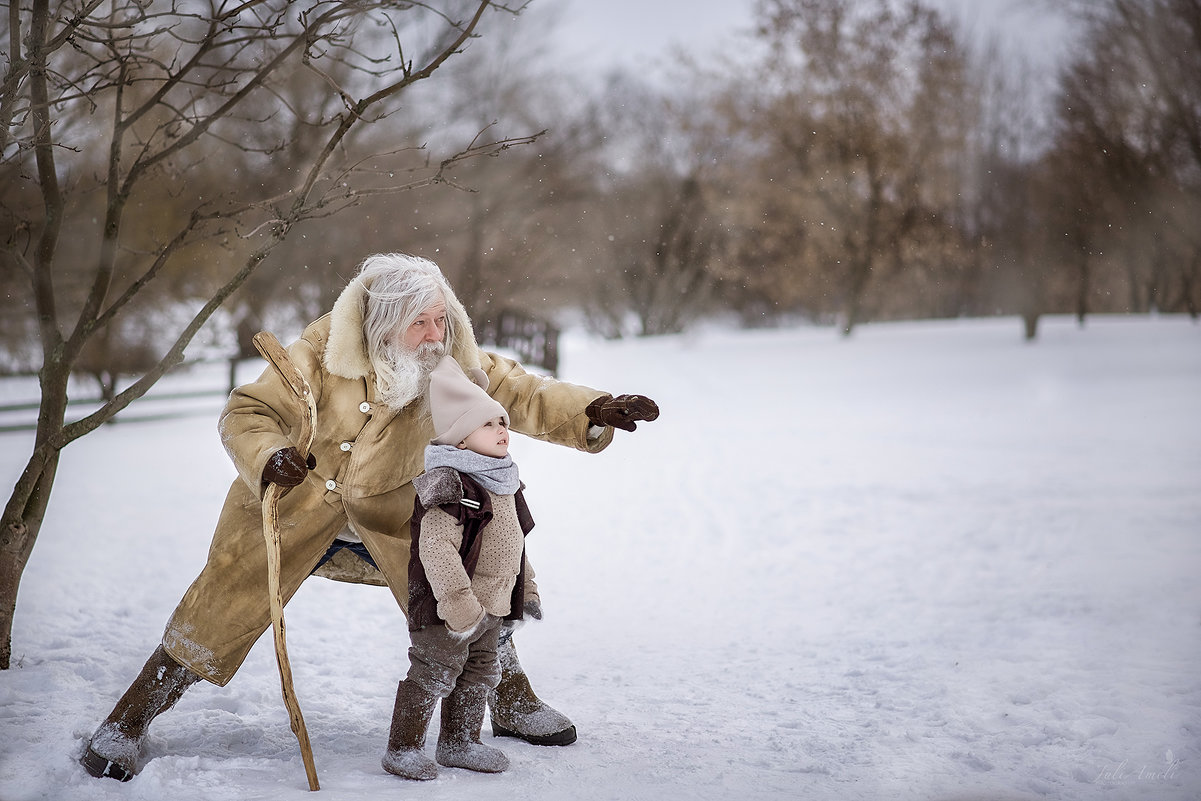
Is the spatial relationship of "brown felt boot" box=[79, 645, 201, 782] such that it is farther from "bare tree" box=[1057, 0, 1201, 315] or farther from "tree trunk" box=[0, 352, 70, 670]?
"bare tree" box=[1057, 0, 1201, 315]

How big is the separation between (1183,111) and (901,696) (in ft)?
43.1

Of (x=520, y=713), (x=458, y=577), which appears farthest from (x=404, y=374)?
(x=520, y=713)

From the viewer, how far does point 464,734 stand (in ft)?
9.25

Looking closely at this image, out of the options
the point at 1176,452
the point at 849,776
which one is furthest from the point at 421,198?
the point at 849,776

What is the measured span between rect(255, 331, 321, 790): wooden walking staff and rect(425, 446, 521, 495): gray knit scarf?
0.36 metres

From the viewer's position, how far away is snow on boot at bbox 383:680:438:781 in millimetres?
2705

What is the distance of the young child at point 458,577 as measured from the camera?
8.57ft

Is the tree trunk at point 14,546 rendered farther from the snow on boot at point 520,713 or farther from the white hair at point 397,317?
the snow on boot at point 520,713

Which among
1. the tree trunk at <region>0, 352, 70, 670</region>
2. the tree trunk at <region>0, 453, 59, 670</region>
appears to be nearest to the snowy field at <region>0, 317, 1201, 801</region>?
the tree trunk at <region>0, 453, 59, 670</region>

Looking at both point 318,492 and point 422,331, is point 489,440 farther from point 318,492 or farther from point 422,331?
point 318,492

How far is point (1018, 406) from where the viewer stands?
13359 millimetres

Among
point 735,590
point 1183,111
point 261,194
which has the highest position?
point 1183,111

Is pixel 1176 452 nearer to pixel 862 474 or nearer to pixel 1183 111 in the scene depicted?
pixel 862 474

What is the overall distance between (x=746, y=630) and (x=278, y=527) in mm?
2646
